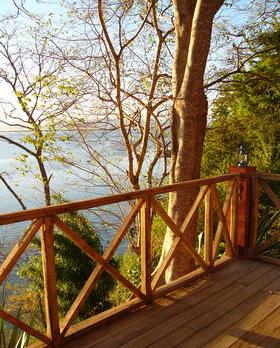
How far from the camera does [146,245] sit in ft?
10.2

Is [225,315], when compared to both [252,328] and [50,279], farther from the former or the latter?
[50,279]

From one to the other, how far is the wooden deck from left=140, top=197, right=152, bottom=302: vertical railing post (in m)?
0.15

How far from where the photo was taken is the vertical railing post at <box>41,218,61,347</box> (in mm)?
2424

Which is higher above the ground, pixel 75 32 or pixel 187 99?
pixel 75 32

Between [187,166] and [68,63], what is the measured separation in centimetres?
428

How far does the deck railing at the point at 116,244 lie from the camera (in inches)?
92.7

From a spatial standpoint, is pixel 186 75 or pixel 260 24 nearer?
pixel 186 75

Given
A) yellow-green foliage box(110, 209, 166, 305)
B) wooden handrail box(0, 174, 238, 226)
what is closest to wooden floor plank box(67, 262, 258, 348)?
wooden handrail box(0, 174, 238, 226)

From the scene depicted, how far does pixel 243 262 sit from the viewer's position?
409 cm

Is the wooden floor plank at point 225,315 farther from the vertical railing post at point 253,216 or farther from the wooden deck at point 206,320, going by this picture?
the vertical railing post at point 253,216

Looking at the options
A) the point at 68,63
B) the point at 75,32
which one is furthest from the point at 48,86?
the point at 75,32

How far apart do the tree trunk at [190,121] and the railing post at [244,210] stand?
0.76 meters

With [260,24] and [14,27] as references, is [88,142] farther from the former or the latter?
[260,24]

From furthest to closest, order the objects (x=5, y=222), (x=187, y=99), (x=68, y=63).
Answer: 1. (x=68, y=63)
2. (x=187, y=99)
3. (x=5, y=222)
